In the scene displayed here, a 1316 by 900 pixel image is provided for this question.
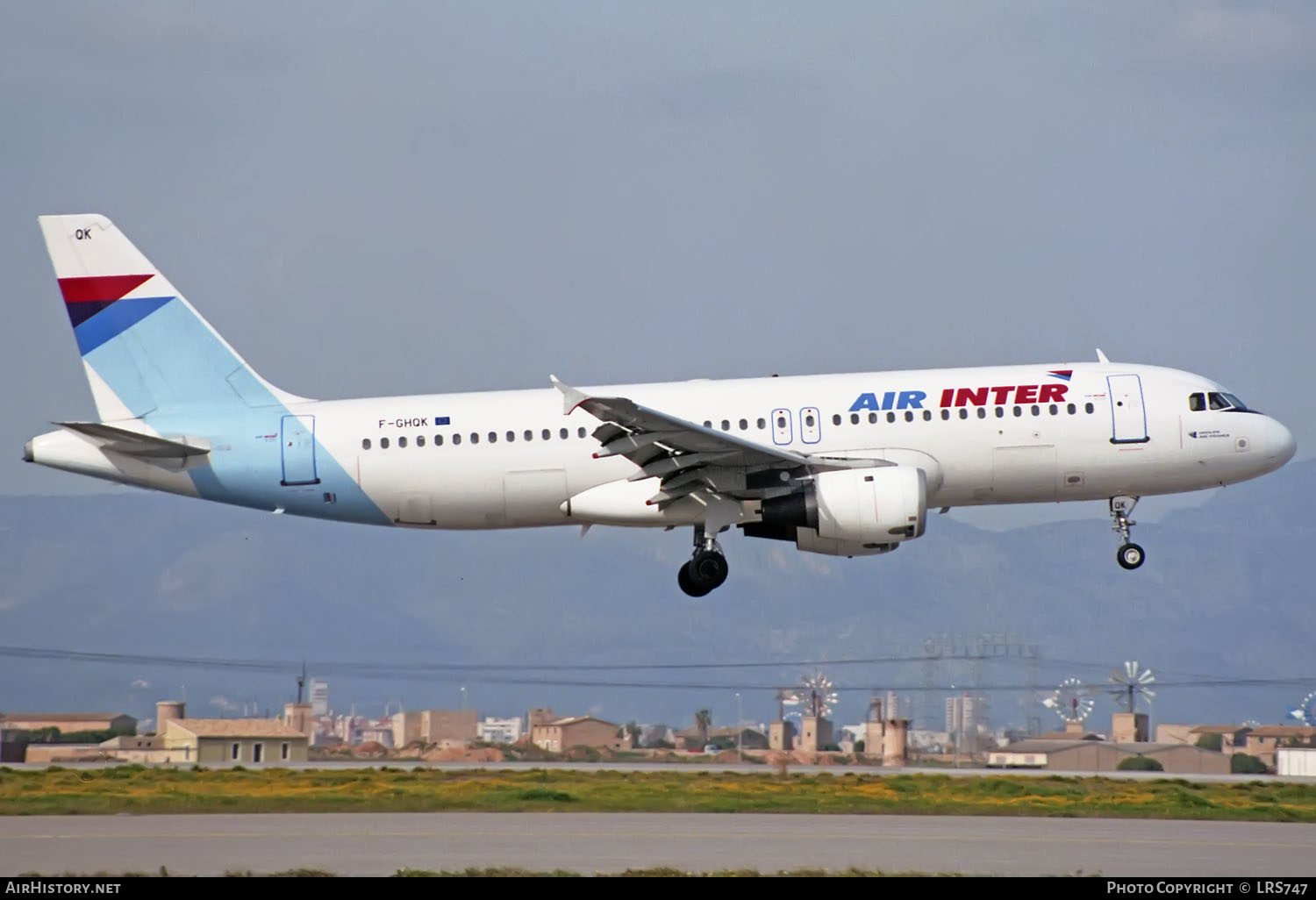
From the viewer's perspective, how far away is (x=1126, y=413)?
114 feet

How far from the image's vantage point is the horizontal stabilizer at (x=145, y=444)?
3512cm

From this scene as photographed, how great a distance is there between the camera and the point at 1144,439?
1369 inches

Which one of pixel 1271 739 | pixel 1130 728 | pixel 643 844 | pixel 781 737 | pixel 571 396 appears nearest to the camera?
pixel 643 844

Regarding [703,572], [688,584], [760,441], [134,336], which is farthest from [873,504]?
[134,336]

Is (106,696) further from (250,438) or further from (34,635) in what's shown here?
(250,438)

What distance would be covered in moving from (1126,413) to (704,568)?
28.6ft

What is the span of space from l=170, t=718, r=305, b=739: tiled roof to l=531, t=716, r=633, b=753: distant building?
6.50 m

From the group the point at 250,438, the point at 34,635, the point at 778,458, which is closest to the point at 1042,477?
the point at 778,458

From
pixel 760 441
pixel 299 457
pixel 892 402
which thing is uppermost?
pixel 892 402

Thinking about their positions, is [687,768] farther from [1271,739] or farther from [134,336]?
[1271,739]

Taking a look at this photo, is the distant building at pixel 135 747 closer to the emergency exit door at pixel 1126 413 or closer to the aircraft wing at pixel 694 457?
the aircraft wing at pixel 694 457

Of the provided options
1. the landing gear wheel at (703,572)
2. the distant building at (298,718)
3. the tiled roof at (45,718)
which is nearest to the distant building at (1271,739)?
the landing gear wheel at (703,572)

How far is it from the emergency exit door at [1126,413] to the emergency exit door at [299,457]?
51.2ft
